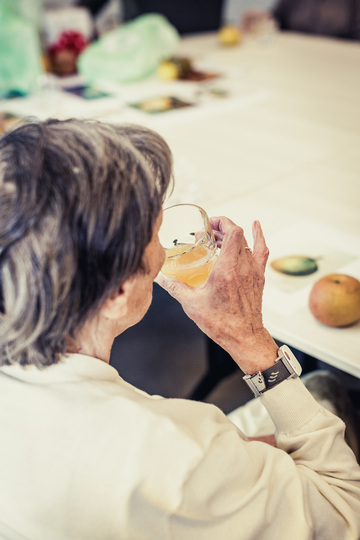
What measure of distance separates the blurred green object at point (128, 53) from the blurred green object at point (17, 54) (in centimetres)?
23

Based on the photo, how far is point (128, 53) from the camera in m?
2.41

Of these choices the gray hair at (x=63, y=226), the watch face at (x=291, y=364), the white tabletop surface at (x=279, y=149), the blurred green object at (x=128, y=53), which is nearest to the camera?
the gray hair at (x=63, y=226)

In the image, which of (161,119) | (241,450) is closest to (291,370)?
(241,450)

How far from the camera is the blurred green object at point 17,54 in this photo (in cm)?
220

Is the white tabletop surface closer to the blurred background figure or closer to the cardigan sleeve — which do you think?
the cardigan sleeve

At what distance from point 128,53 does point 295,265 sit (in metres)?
1.60

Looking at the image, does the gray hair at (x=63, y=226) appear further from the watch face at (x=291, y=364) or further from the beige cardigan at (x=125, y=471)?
the watch face at (x=291, y=364)

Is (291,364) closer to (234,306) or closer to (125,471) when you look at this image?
(234,306)

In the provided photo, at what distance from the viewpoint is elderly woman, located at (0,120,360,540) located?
58cm

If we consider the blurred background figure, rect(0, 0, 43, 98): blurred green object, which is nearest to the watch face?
rect(0, 0, 43, 98): blurred green object

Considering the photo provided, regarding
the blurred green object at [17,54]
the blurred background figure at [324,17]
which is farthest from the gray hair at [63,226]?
the blurred background figure at [324,17]

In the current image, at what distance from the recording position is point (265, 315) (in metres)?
1.04

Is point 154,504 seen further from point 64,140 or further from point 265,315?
point 265,315

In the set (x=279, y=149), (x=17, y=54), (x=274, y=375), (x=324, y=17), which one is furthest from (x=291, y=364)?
(x=324, y=17)
